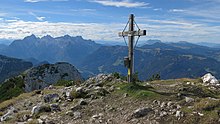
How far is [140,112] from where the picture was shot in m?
19.3

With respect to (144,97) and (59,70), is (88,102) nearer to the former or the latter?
(144,97)

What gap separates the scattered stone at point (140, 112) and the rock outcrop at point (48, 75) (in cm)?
7955

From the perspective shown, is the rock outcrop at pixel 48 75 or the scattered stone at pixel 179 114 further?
the rock outcrop at pixel 48 75

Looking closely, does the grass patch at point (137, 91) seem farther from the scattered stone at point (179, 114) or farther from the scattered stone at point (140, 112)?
the scattered stone at point (179, 114)

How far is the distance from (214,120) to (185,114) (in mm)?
1646

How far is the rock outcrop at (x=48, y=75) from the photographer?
9962 cm

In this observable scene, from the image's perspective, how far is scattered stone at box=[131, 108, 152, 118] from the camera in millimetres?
19234

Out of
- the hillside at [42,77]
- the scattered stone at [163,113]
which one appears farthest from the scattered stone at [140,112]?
the hillside at [42,77]

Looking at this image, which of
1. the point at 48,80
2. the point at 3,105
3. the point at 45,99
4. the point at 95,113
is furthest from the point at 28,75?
the point at 95,113

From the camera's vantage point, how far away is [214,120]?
16906 mm

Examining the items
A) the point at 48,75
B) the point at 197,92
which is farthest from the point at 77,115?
the point at 48,75

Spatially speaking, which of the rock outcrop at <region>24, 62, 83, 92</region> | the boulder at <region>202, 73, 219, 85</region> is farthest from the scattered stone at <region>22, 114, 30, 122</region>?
the rock outcrop at <region>24, 62, 83, 92</region>

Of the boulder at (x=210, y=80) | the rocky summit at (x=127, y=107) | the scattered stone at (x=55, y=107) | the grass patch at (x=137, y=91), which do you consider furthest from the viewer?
the boulder at (x=210, y=80)

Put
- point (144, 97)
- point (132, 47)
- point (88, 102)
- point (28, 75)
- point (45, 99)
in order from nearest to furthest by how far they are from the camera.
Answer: point (144, 97), point (88, 102), point (132, 47), point (45, 99), point (28, 75)
